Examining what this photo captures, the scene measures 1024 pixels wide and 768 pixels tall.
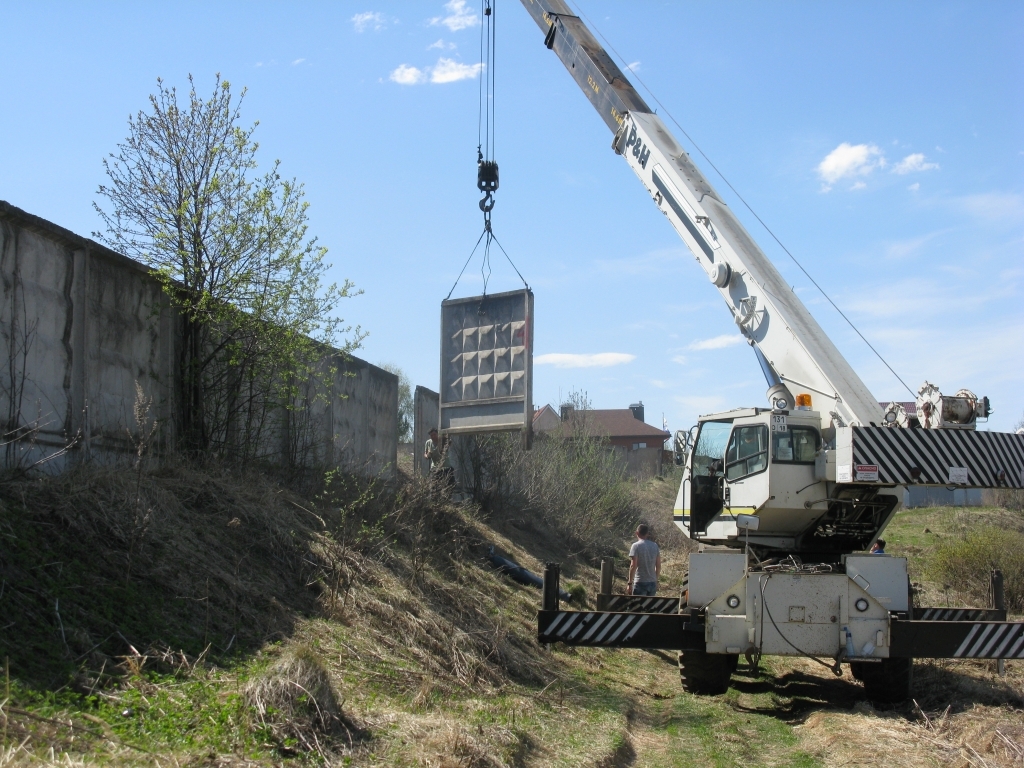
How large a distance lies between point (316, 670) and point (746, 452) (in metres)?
6.03

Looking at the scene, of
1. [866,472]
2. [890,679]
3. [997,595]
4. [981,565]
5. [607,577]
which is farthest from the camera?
[981,565]

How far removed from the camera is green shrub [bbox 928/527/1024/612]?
1742 cm

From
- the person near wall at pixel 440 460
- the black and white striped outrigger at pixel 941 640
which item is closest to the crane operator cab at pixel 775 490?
the black and white striped outrigger at pixel 941 640

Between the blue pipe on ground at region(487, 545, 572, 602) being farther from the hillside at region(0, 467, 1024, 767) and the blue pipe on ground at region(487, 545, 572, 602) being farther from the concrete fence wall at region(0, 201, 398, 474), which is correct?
the concrete fence wall at region(0, 201, 398, 474)

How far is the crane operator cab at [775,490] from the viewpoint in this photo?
1003cm

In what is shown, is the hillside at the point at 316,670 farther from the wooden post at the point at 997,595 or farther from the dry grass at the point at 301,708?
the wooden post at the point at 997,595

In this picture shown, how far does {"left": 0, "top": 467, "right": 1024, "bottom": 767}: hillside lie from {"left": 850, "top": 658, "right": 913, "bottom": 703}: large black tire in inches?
9.0

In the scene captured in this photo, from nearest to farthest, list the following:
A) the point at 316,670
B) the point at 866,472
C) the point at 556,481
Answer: the point at 316,670 → the point at 866,472 → the point at 556,481

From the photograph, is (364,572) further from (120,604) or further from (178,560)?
(120,604)

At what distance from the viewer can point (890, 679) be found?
374 inches

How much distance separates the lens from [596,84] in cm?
1421

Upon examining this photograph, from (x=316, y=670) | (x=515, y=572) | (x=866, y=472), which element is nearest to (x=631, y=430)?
(x=515, y=572)

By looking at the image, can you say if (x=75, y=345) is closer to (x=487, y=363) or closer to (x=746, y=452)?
(x=487, y=363)

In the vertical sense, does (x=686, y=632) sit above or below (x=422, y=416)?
below
